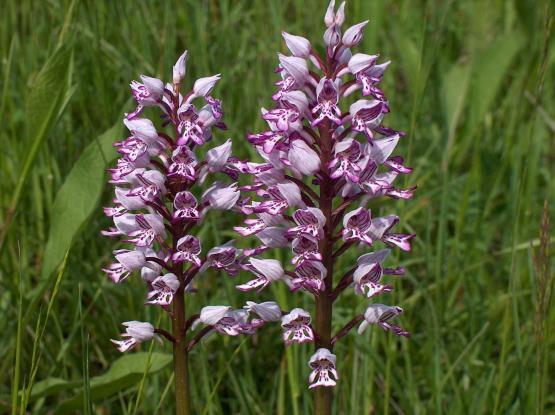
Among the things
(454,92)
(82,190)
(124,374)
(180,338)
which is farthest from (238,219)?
(180,338)

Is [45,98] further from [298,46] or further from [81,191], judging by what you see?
[298,46]

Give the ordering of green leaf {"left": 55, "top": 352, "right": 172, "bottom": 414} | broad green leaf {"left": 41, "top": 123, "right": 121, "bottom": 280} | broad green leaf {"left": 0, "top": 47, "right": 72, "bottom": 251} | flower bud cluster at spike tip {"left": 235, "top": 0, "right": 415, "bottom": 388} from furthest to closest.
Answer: broad green leaf {"left": 0, "top": 47, "right": 72, "bottom": 251} < broad green leaf {"left": 41, "top": 123, "right": 121, "bottom": 280} < green leaf {"left": 55, "top": 352, "right": 172, "bottom": 414} < flower bud cluster at spike tip {"left": 235, "top": 0, "right": 415, "bottom": 388}

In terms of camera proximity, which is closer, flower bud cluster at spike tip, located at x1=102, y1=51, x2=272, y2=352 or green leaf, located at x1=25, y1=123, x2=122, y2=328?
flower bud cluster at spike tip, located at x1=102, y1=51, x2=272, y2=352

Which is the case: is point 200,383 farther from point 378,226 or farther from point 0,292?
point 378,226

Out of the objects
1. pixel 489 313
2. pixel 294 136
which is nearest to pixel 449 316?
pixel 489 313

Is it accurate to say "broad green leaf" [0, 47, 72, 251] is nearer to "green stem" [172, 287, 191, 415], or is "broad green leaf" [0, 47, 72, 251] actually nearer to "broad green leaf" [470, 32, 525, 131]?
"green stem" [172, 287, 191, 415]

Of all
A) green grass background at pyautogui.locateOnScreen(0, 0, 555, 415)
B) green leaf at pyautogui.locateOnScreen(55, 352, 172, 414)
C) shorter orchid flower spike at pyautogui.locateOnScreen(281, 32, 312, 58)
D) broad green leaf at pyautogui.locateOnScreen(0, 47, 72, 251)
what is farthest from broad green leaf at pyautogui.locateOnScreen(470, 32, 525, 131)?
shorter orchid flower spike at pyautogui.locateOnScreen(281, 32, 312, 58)

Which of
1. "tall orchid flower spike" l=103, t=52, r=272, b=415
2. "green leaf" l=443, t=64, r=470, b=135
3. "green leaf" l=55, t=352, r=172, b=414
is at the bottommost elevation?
"green leaf" l=55, t=352, r=172, b=414
